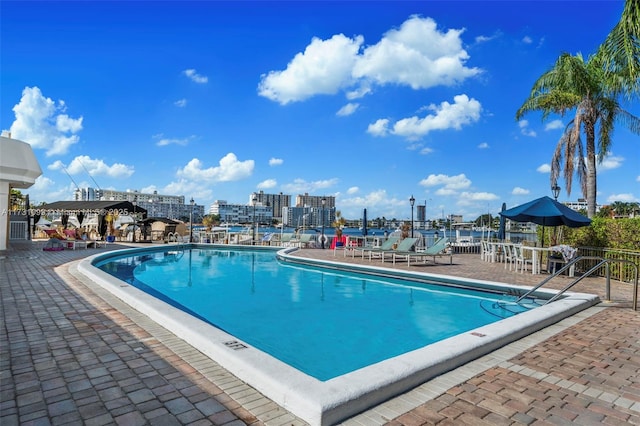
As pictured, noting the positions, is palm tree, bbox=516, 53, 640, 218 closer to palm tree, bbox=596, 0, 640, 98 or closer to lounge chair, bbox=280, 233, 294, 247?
palm tree, bbox=596, 0, 640, 98

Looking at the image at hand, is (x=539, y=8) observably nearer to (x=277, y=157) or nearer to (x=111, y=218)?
(x=277, y=157)

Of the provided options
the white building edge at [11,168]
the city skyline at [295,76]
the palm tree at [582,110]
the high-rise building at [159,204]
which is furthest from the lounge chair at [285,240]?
the high-rise building at [159,204]

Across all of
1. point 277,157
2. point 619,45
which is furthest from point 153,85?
point 619,45

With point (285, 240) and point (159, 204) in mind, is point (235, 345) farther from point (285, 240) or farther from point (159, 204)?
point (159, 204)

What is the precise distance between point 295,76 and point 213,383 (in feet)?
37.3

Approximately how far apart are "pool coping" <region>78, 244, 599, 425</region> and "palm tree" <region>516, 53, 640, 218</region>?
34.6 ft

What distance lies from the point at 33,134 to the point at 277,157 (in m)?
14.7

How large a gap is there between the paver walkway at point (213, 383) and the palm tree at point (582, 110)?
1056 cm

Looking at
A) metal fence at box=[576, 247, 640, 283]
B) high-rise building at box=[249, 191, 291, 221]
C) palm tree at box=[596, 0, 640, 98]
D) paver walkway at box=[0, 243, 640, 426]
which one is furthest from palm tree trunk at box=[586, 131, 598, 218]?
high-rise building at box=[249, 191, 291, 221]

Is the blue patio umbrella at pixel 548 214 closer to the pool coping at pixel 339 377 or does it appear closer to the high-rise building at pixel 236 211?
the pool coping at pixel 339 377

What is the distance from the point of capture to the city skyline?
1073 centimetres

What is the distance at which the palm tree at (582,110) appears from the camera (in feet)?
40.4

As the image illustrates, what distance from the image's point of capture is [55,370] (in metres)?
2.96

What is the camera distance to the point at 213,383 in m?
2.75
